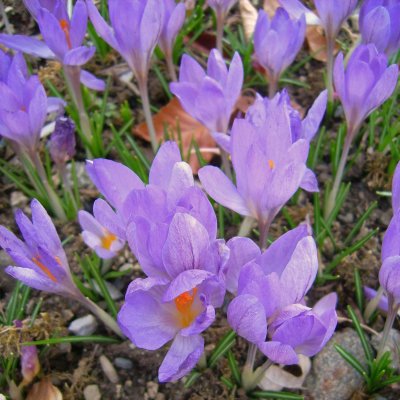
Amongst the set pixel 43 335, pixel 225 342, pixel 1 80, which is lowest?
pixel 43 335

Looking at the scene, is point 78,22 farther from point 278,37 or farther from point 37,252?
point 37,252

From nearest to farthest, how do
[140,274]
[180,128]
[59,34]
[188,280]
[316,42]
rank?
[188,280] < [59,34] < [140,274] < [180,128] < [316,42]

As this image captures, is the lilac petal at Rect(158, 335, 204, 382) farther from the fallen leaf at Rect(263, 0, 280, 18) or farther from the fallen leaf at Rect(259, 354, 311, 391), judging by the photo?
the fallen leaf at Rect(263, 0, 280, 18)

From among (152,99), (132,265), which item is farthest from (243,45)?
(132,265)

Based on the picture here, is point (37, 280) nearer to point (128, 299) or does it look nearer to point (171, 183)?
point (128, 299)

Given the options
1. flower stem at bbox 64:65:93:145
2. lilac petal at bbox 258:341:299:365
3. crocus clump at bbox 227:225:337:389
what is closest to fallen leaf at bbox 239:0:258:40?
flower stem at bbox 64:65:93:145

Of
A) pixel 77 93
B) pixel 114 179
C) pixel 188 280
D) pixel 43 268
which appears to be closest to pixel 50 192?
pixel 77 93
